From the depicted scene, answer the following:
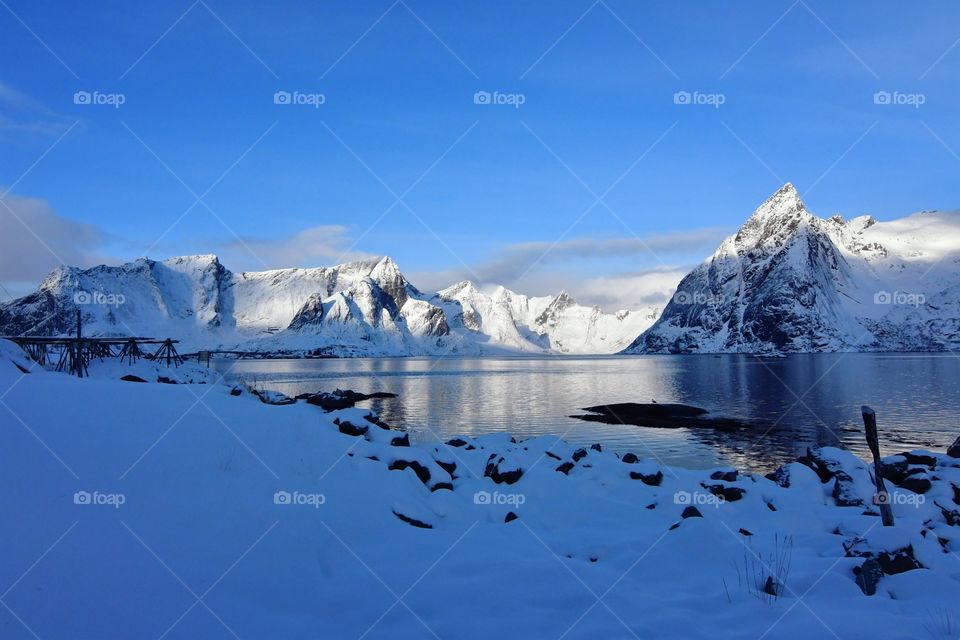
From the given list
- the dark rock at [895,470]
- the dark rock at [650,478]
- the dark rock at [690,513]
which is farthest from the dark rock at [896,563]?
the dark rock at [895,470]

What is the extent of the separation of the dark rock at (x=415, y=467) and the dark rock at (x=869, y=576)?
9.02 m

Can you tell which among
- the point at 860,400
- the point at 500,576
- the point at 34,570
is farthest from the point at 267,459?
the point at 860,400

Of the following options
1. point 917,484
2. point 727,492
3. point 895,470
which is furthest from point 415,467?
point 895,470

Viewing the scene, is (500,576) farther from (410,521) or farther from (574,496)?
(574,496)

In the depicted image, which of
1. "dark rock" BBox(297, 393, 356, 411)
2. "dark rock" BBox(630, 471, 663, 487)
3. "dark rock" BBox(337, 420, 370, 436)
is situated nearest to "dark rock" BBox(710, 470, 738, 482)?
"dark rock" BBox(630, 471, 663, 487)

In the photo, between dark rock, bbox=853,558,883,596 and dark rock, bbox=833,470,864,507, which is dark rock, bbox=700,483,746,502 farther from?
dark rock, bbox=853,558,883,596

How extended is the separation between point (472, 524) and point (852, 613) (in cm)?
627

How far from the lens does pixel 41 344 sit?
3441 cm

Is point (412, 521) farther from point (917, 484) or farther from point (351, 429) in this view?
point (917, 484)

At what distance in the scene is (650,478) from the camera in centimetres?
1736

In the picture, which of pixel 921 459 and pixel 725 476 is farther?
pixel 921 459

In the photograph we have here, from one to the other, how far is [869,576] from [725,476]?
30.8 feet

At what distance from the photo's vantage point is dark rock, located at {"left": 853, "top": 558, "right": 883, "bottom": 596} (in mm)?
8141

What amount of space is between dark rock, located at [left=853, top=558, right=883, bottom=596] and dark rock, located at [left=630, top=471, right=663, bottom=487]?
28.5 feet
